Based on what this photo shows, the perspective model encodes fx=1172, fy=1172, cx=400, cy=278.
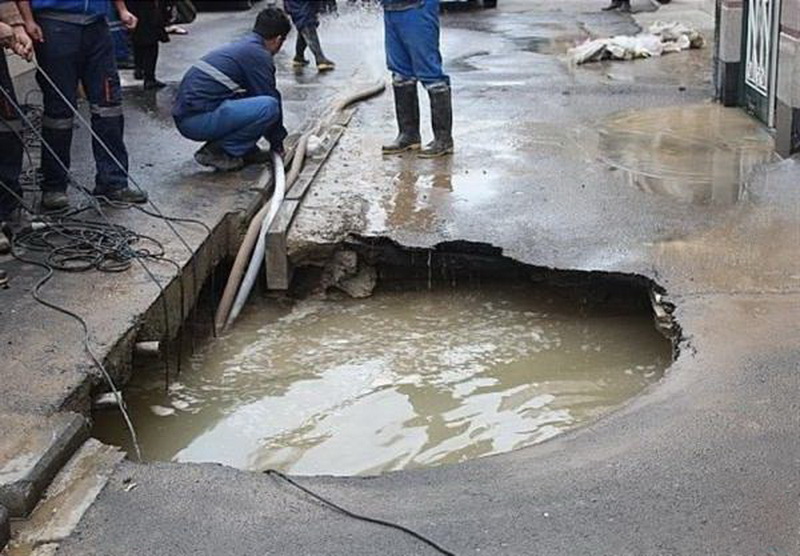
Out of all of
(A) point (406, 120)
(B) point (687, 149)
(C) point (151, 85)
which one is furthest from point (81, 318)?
(C) point (151, 85)

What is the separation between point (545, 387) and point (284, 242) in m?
2.01

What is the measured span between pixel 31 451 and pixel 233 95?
4.61m

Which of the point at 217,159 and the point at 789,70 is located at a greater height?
the point at 789,70

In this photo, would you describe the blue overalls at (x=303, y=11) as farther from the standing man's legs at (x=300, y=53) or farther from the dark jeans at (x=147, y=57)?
the dark jeans at (x=147, y=57)

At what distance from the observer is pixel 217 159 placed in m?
8.37

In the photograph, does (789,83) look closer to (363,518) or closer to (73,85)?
(73,85)

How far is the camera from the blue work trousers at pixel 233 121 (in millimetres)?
8203

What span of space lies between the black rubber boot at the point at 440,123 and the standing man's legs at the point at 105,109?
2512 millimetres

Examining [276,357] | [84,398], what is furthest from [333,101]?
[84,398]

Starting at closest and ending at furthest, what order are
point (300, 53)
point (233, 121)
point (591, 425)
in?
point (591, 425) < point (233, 121) < point (300, 53)

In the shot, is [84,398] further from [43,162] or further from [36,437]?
[43,162]

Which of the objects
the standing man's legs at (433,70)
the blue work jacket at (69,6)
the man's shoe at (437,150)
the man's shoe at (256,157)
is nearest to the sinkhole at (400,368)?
the man's shoe at (256,157)

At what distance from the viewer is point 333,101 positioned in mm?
11477

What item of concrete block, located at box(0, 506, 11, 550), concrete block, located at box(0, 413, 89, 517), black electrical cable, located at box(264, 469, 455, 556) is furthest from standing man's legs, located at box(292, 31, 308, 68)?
concrete block, located at box(0, 506, 11, 550)
